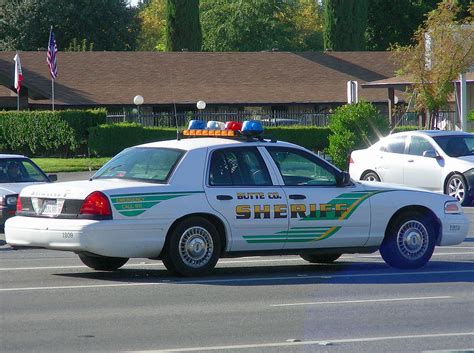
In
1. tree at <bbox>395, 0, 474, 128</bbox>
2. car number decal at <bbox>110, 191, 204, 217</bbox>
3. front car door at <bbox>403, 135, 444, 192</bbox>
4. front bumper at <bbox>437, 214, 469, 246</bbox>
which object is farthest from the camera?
tree at <bbox>395, 0, 474, 128</bbox>

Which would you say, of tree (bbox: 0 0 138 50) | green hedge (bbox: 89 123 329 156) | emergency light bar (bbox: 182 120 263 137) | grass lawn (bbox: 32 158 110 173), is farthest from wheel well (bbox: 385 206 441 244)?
tree (bbox: 0 0 138 50)

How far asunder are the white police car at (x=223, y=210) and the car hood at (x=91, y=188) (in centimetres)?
1

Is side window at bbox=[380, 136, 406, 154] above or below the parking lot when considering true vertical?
above

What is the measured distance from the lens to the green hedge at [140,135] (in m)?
44.2

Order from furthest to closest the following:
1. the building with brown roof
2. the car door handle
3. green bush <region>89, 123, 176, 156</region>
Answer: the building with brown roof → green bush <region>89, 123, 176, 156</region> → the car door handle

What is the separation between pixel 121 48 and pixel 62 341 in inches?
2643

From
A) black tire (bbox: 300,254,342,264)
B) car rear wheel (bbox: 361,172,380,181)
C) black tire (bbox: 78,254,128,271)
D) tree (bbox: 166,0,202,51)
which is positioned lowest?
black tire (bbox: 300,254,342,264)

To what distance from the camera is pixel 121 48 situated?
75.1m

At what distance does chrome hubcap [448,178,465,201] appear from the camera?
23.7 metres

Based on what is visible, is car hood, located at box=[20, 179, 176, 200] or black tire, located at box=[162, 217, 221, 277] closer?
car hood, located at box=[20, 179, 176, 200]

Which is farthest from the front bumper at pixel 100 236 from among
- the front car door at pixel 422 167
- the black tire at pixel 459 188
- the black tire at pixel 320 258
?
the front car door at pixel 422 167

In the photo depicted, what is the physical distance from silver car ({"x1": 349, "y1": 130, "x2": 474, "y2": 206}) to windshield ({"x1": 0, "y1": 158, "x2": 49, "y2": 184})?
Answer: 812 centimetres

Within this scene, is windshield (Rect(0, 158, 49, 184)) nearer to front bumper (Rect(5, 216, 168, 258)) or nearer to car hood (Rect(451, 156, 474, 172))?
front bumper (Rect(5, 216, 168, 258))

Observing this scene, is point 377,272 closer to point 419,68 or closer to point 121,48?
point 419,68
